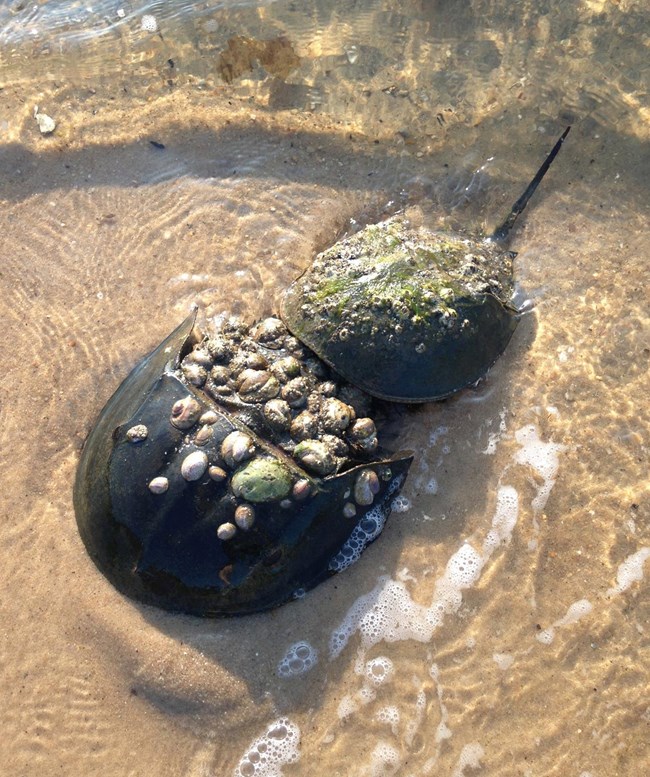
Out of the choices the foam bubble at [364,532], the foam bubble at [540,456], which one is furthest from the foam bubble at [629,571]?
the foam bubble at [364,532]

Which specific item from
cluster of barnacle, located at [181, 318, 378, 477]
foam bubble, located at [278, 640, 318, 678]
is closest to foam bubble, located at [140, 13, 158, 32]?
cluster of barnacle, located at [181, 318, 378, 477]

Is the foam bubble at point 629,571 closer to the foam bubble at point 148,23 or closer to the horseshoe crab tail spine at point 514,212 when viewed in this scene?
the horseshoe crab tail spine at point 514,212

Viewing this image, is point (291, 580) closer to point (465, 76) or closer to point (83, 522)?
Answer: point (83, 522)

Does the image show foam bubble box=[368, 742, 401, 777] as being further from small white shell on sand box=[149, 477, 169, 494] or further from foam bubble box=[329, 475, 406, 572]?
small white shell on sand box=[149, 477, 169, 494]

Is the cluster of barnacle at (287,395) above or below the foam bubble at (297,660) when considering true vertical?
above

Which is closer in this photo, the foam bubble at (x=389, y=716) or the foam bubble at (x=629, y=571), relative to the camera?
the foam bubble at (x=389, y=716)

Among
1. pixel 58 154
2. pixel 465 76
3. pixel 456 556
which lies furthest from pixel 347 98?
pixel 456 556
